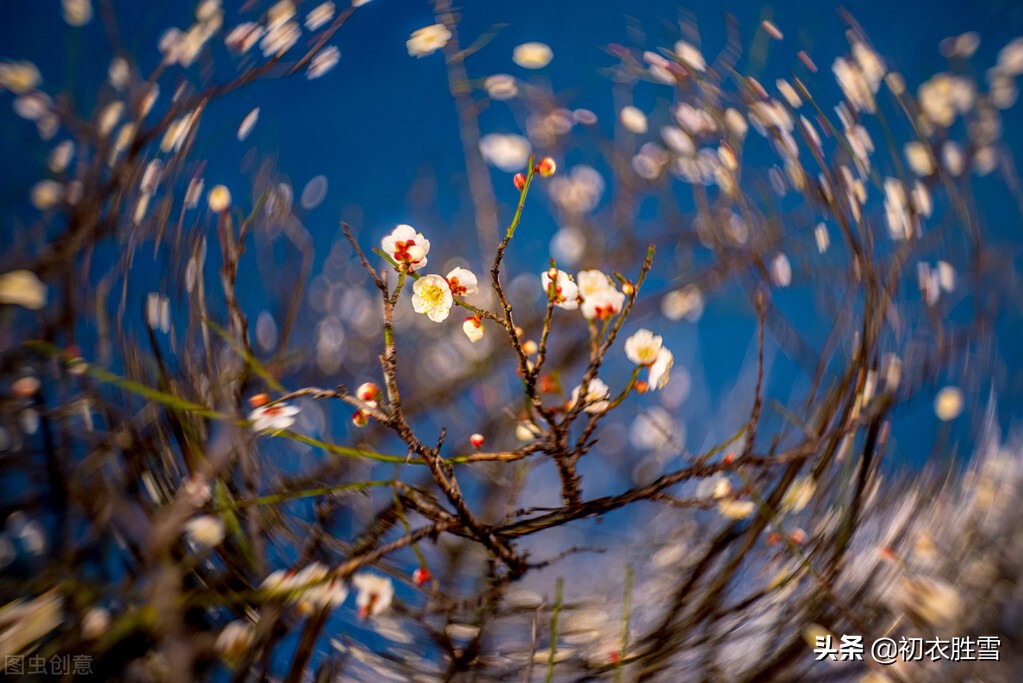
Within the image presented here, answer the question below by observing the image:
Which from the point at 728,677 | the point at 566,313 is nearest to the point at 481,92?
the point at 566,313

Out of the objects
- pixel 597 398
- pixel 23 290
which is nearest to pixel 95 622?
pixel 23 290

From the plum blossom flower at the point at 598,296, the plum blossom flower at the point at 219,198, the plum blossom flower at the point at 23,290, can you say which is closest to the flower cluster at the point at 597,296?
the plum blossom flower at the point at 598,296

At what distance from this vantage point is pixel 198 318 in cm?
74

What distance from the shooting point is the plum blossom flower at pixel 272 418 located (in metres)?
0.56

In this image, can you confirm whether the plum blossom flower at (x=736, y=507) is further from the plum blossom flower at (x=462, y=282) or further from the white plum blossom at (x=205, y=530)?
the white plum blossom at (x=205, y=530)

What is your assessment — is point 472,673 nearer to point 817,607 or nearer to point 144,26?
point 817,607

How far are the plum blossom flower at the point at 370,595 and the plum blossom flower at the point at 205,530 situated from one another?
0.16 metres

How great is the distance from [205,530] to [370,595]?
0.20 meters

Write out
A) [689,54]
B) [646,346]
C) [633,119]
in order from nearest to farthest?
[646,346], [689,54], [633,119]

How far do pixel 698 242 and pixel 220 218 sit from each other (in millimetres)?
784

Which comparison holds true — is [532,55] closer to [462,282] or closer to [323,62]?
[323,62]

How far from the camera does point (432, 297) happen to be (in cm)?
57

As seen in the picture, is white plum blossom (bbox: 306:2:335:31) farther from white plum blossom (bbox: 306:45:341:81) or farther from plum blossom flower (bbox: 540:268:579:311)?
plum blossom flower (bbox: 540:268:579:311)

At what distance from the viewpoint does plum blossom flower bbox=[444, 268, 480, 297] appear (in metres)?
0.55
